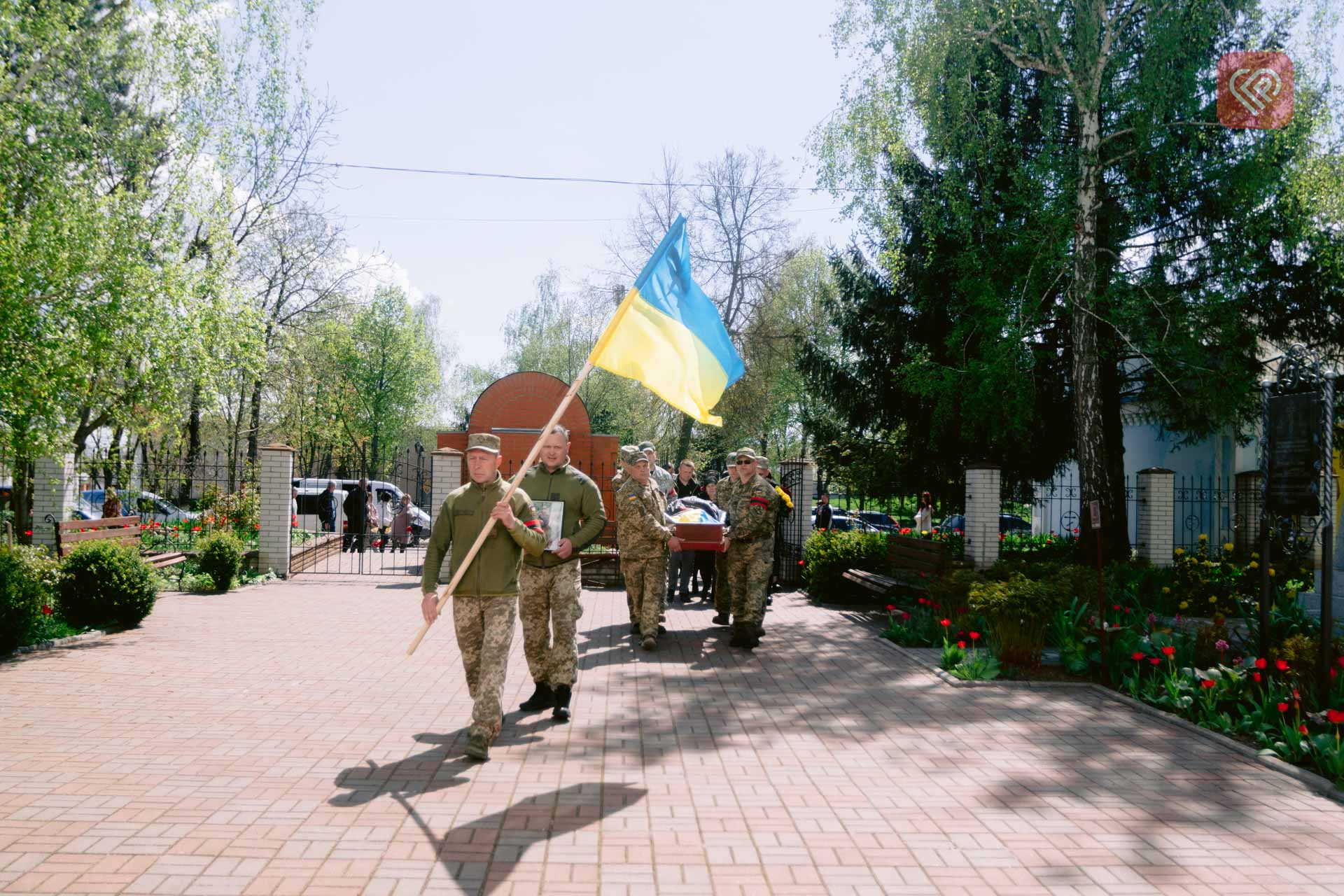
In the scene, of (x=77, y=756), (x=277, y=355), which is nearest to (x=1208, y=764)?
(x=77, y=756)

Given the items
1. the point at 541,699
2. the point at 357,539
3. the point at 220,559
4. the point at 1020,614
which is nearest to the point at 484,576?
the point at 541,699

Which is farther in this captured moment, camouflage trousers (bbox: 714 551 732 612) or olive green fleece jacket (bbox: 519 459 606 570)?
camouflage trousers (bbox: 714 551 732 612)

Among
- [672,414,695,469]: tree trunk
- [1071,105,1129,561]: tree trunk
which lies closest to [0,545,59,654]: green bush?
[1071,105,1129,561]: tree trunk

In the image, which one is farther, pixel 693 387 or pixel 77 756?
pixel 693 387

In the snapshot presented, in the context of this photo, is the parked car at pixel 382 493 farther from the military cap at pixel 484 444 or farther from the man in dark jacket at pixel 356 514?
the military cap at pixel 484 444

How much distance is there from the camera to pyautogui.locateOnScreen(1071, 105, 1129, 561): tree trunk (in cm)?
1432

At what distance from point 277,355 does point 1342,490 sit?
92.1 ft

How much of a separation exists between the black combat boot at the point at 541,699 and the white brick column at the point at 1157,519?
12073 mm

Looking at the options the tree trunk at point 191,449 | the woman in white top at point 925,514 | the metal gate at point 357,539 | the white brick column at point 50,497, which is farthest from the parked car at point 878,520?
the white brick column at point 50,497

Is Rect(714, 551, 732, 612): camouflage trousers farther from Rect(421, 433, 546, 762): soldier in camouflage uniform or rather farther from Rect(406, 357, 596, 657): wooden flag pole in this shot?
Rect(406, 357, 596, 657): wooden flag pole

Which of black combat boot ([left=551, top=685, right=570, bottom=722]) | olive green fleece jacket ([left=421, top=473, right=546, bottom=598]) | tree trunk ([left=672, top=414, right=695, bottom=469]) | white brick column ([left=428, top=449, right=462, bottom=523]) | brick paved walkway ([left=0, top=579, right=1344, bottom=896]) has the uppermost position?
tree trunk ([left=672, top=414, right=695, bottom=469])

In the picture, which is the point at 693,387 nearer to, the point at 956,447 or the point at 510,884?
the point at 510,884

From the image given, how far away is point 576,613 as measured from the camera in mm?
6762

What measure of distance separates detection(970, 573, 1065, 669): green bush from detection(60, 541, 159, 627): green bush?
857 centimetres
